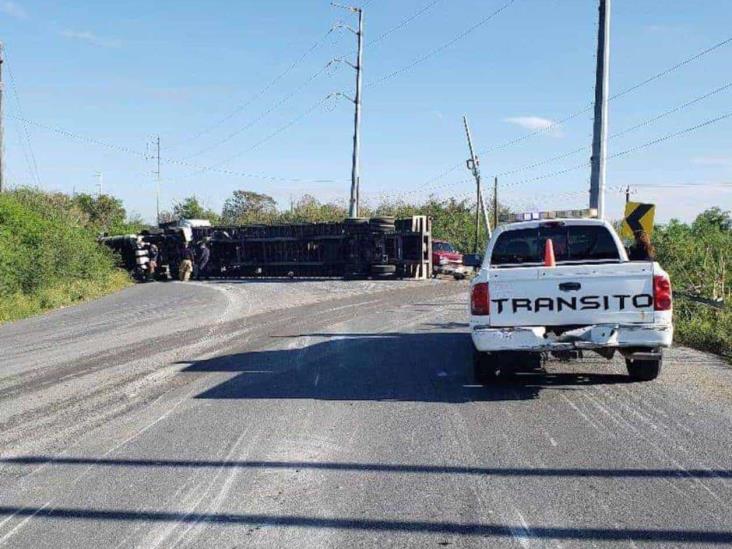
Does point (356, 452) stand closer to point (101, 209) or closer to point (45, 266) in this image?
point (45, 266)

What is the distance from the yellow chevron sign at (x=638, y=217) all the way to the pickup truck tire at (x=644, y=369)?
5472 mm

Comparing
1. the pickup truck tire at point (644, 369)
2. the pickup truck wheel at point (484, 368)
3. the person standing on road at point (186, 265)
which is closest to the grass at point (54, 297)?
the person standing on road at point (186, 265)

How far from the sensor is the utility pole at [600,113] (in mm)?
16734

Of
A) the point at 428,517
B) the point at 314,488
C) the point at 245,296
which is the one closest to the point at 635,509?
the point at 428,517

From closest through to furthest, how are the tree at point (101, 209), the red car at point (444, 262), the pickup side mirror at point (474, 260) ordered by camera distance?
1. the pickup side mirror at point (474, 260)
2. the red car at point (444, 262)
3. the tree at point (101, 209)

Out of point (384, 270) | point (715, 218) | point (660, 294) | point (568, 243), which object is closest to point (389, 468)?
point (660, 294)

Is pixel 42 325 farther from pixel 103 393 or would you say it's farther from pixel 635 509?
pixel 635 509

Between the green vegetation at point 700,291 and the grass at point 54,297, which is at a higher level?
the green vegetation at point 700,291

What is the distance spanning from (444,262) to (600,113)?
1673 cm

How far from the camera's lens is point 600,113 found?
1720 centimetres

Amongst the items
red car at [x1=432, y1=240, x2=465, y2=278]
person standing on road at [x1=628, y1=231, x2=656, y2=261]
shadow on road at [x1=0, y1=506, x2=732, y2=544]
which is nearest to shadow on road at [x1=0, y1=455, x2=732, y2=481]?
shadow on road at [x1=0, y1=506, x2=732, y2=544]

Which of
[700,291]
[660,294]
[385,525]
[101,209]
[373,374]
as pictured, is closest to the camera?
[385,525]

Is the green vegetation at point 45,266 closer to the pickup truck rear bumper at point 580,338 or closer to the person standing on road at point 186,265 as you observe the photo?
the person standing on road at point 186,265

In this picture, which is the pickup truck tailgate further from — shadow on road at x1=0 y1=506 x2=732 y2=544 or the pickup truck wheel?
shadow on road at x1=0 y1=506 x2=732 y2=544
